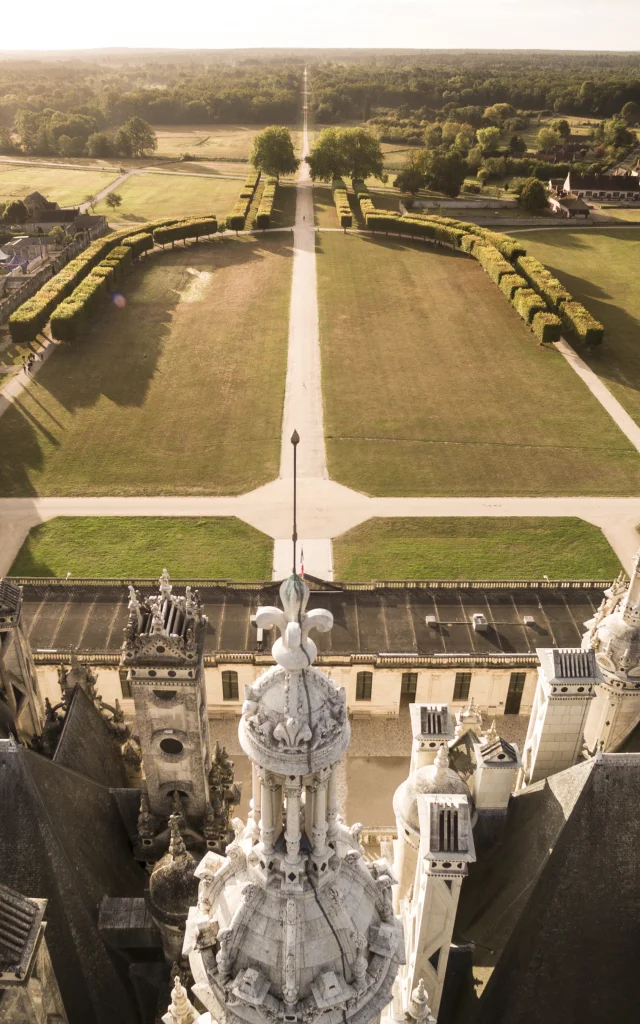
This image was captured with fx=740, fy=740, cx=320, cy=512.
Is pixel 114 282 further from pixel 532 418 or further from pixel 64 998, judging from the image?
pixel 64 998

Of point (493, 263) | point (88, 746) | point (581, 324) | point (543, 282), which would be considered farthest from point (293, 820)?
point (493, 263)

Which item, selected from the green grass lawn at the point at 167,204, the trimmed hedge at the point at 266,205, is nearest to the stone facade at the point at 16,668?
the trimmed hedge at the point at 266,205

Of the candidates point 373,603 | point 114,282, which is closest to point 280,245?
point 114,282

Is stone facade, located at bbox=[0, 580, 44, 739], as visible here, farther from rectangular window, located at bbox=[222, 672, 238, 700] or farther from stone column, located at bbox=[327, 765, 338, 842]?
stone column, located at bbox=[327, 765, 338, 842]

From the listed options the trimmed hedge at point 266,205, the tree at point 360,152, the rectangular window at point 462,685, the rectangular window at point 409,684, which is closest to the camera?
the rectangular window at point 462,685

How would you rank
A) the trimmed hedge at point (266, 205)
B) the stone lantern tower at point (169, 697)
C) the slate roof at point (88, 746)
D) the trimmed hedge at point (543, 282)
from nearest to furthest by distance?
1. the stone lantern tower at point (169, 697)
2. the slate roof at point (88, 746)
3. the trimmed hedge at point (543, 282)
4. the trimmed hedge at point (266, 205)

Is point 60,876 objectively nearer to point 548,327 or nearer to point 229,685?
point 229,685

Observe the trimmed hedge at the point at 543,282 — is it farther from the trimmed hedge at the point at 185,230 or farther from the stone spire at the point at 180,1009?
the stone spire at the point at 180,1009

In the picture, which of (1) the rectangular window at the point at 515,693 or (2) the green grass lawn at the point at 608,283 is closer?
(1) the rectangular window at the point at 515,693
